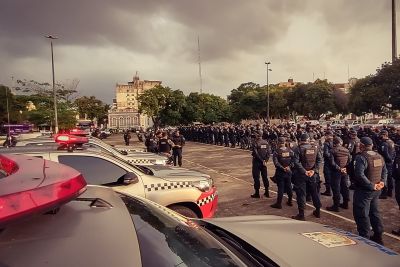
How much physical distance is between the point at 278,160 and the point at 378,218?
284cm

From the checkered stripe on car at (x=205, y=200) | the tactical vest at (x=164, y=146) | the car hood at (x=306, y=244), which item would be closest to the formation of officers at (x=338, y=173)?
the checkered stripe on car at (x=205, y=200)

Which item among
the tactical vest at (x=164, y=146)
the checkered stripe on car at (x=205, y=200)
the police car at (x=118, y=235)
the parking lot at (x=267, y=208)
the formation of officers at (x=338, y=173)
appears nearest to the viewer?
the police car at (x=118, y=235)

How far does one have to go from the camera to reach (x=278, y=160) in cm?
811

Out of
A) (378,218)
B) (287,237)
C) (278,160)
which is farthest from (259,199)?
(287,237)

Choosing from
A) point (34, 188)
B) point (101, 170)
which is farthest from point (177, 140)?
point (34, 188)

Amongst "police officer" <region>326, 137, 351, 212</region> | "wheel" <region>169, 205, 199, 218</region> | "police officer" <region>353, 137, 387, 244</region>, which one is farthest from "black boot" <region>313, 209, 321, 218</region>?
"wheel" <region>169, 205, 199, 218</region>

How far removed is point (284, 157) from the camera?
7.98 metres

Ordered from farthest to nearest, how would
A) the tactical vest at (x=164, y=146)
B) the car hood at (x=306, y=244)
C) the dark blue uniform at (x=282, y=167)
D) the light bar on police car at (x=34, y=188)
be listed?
1. the tactical vest at (x=164, y=146)
2. the dark blue uniform at (x=282, y=167)
3. the car hood at (x=306, y=244)
4. the light bar on police car at (x=34, y=188)

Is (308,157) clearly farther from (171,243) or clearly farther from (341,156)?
(171,243)

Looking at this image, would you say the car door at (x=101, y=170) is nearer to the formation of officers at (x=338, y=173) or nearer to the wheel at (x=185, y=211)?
the wheel at (x=185, y=211)

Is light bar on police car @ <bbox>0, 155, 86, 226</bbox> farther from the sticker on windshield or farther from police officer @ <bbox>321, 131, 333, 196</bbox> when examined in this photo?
police officer @ <bbox>321, 131, 333, 196</bbox>

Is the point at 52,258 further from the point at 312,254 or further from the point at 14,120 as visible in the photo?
the point at 14,120

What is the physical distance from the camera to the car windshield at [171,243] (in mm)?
1665

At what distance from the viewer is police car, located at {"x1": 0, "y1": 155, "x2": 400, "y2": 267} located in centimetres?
136
